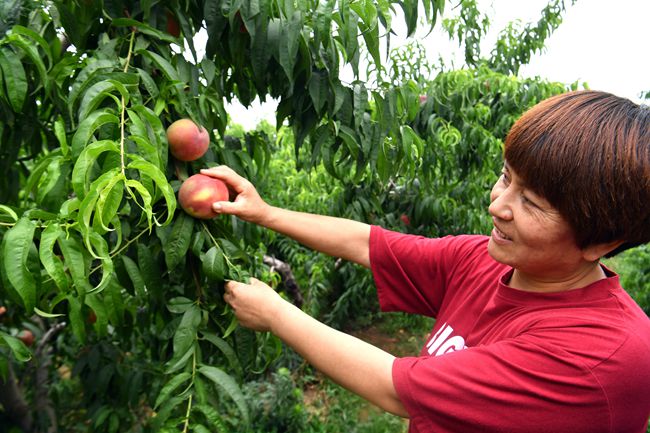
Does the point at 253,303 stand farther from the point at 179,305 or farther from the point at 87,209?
the point at 87,209

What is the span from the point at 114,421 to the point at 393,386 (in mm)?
1453

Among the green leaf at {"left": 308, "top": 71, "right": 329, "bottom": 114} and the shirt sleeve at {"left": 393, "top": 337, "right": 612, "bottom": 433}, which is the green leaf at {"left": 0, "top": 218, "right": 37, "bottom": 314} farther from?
the green leaf at {"left": 308, "top": 71, "right": 329, "bottom": 114}

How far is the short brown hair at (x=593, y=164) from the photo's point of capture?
887mm

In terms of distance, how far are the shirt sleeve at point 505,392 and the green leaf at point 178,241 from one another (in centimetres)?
50

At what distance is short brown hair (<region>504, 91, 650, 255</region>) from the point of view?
2.91 feet

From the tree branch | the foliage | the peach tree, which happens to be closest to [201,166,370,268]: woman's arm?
the peach tree

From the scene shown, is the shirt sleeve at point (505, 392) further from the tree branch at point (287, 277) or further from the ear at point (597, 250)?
the tree branch at point (287, 277)

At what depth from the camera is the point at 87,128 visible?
2.83ft

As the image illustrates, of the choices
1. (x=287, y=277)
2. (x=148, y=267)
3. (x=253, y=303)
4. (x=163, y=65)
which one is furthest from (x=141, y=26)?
(x=287, y=277)

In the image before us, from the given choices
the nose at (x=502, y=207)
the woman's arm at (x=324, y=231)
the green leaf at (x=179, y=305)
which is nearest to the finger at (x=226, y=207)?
the woman's arm at (x=324, y=231)

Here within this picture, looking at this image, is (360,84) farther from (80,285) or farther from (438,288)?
(80,285)

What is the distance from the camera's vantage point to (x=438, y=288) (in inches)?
56.4

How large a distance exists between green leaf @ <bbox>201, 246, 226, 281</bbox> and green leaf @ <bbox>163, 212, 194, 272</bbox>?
0.17 ft

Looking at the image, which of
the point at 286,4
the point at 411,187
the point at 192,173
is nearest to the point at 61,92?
the point at 192,173
